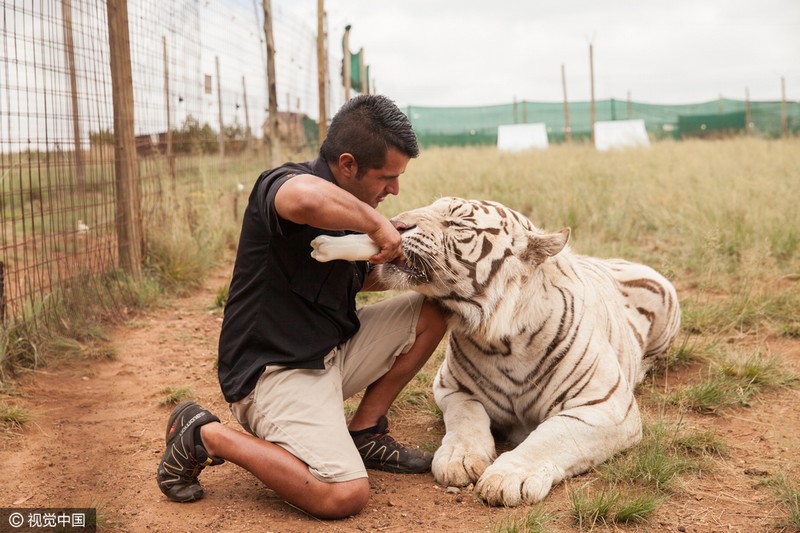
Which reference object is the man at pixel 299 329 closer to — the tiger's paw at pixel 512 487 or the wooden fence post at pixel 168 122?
the tiger's paw at pixel 512 487

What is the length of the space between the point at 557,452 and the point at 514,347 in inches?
19.4

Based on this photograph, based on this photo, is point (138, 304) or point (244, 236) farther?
point (138, 304)

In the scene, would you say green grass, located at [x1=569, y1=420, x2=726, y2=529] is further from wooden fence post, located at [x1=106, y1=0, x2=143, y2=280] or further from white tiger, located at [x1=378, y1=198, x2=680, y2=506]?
wooden fence post, located at [x1=106, y1=0, x2=143, y2=280]

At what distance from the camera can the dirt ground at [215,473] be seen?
271cm

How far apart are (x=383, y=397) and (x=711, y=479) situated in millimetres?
1386

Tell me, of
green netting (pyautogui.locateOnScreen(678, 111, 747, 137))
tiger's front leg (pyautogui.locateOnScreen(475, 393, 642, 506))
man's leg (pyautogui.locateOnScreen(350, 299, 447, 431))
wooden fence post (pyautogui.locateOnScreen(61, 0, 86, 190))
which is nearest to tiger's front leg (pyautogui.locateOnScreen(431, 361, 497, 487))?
tiger's front leg (pyautogui.locateOnScreen(475, 393, 642, 506))

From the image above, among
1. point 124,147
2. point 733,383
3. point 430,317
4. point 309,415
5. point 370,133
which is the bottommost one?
point 733,383

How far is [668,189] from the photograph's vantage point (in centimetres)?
869

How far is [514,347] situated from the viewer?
3258mm

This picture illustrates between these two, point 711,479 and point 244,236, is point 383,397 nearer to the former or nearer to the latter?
point 244,236

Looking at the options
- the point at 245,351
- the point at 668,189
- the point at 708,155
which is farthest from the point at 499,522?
the point at 708,155

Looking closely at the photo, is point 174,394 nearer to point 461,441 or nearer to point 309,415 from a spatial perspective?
point 309,415

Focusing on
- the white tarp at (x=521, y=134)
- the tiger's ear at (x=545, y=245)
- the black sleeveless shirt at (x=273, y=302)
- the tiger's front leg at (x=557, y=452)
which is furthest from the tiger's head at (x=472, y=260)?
the white tarp at (x=521, y=134)

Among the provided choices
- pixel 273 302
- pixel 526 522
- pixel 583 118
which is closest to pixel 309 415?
pixel 273 302
